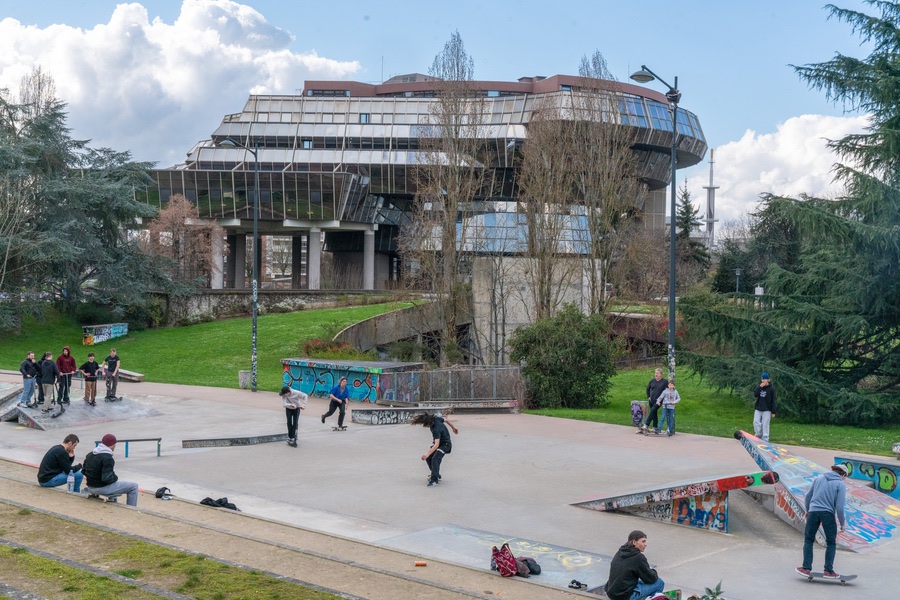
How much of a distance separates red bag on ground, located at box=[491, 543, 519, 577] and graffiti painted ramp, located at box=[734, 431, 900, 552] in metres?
4.77

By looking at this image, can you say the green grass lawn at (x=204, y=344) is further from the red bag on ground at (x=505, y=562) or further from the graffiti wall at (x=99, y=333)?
the red bag on ground at (x=505, y=562)

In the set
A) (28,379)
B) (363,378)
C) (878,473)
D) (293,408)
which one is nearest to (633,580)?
(878,473)

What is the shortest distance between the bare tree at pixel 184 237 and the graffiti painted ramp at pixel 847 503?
5340cm

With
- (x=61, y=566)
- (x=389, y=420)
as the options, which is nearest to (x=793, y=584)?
(x=61, y=566)

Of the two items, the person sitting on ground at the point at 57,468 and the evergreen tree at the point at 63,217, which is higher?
the evergreen tree at the point at 63,217

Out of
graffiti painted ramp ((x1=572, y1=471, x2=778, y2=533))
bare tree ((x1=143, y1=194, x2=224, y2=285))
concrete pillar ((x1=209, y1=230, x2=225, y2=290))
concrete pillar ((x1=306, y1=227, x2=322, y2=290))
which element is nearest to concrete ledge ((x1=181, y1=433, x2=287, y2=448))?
graffiti painted ramp ((x1=572, y1=471, x2=778, y2=533))

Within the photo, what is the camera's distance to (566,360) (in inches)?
1142

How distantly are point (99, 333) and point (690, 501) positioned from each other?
46091 mm

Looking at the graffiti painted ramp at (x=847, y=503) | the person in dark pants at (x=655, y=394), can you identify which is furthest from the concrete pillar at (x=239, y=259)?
the graffiti painted ramp at (x=847, y=503)

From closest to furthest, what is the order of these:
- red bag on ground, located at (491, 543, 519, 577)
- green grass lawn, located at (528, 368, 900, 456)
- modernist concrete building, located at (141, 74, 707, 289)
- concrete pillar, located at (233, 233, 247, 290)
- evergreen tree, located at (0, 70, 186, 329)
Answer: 1. red bag on ground, located at (491, 543, 519, 577)
2. green grass lawn, located at (528, 368, 900, 456)
3. evergreen tree, located at (0, 70, 186, 329)
4. modernist concrete building, located at (141, 74, 707, 289)
5. concrete pillar, located at (233, 233, 247, 290)

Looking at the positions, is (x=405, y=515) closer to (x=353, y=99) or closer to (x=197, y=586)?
(x=197, y=586)

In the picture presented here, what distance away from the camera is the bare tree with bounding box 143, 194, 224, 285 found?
63.0 meters

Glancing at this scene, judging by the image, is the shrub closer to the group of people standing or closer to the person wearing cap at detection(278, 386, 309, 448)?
the person wearing cap at detection(278, 386, 309, 448)

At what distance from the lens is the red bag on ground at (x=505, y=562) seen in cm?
988
